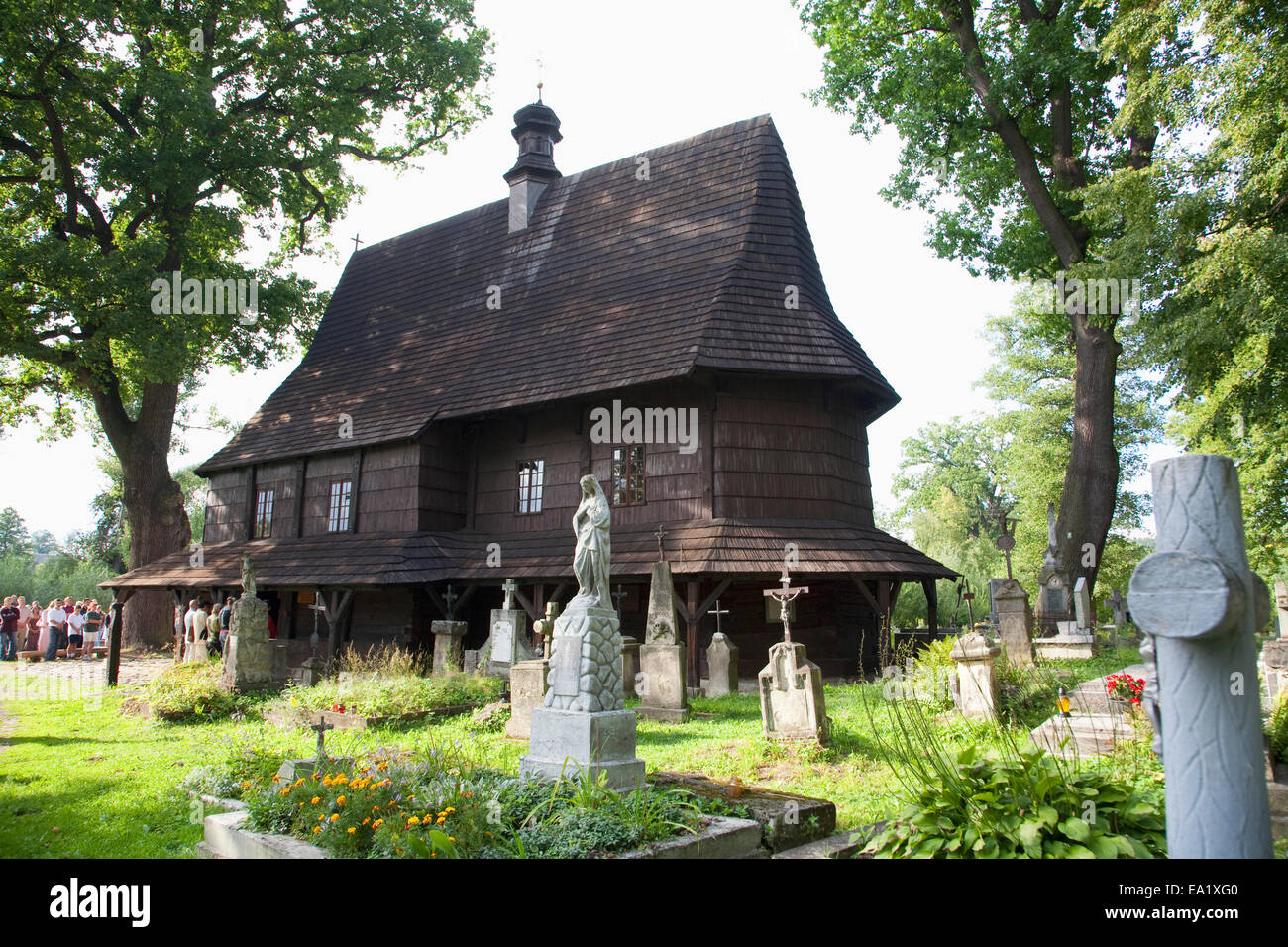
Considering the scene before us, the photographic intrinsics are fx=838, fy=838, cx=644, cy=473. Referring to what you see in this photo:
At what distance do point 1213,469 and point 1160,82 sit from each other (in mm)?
13497

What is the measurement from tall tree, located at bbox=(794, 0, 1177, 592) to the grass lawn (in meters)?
5.89

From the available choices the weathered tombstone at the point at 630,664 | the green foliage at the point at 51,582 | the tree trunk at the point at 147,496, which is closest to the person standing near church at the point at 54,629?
the tree trunk at the point at 147,496

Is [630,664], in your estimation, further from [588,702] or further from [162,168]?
[162,168]

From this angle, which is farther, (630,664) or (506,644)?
(506,644)

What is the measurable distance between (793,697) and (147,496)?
20389 millimetres

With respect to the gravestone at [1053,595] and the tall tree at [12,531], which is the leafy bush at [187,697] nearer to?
the gravestone at [1053,595]

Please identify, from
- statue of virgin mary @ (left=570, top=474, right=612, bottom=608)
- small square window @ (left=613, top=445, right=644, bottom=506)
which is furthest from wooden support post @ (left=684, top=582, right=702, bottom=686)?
statue of virgin mary @ (left=570, top=474, right=612, bottom=608)

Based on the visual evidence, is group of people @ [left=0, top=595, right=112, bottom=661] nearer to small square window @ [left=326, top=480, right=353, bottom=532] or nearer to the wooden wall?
small square window @ [left=326, top=480, right=353, bottom=532]

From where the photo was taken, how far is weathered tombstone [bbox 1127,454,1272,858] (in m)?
2.38

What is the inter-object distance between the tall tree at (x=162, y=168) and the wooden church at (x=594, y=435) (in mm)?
2293

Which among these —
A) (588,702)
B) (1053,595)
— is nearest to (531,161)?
(1053,595)

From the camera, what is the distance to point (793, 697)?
894cm

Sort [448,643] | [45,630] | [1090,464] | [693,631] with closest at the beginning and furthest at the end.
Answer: [693,631]
[448,643]
[1090,464]
[45,630]

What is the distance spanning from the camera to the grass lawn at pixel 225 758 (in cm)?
650
